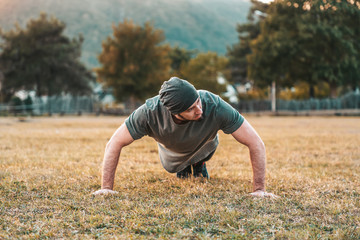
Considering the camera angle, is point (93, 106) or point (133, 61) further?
point (93, 106)

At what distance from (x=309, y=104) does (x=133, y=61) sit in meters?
18.3

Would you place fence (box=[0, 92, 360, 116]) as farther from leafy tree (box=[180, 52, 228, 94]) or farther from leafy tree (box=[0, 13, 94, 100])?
leafy tree (box=[0, 13, 94, 100])

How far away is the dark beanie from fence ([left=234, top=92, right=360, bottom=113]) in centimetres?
3784

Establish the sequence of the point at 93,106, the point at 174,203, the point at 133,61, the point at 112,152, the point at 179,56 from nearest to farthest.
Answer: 1. the point at 174,203
2. the point at 112,152
3. the point at 133,61
4. the point at 93,106
5. the point at 179,56

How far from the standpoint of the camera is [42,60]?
48188 mm

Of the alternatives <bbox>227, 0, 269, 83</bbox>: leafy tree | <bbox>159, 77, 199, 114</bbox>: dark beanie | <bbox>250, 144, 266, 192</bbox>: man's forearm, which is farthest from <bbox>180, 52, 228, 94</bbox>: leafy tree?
<bbox>159, 77, 199, 114</bbox>: dark beanie

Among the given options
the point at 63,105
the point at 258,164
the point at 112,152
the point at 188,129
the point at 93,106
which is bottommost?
the point at 258,164

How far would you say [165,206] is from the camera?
343 centimetres

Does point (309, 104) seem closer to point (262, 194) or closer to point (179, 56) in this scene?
point (179, 56)

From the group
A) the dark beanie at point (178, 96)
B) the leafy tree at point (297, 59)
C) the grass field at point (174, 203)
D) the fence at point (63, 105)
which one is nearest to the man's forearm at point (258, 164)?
the grass field at point (174, 203)

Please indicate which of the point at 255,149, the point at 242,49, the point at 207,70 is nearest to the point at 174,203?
the point at 255,149

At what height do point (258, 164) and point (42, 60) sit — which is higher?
point (42, 60)

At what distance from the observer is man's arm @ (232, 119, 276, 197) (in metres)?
3.63

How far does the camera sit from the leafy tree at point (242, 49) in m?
56.7
